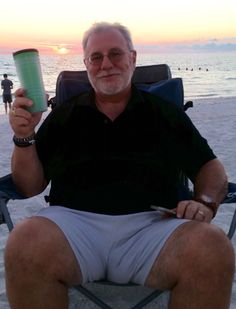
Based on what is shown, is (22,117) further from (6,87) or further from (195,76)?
(195,76)

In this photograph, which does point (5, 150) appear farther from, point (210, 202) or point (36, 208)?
point (210, 202)

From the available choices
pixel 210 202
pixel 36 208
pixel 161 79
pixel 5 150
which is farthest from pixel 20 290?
pixel 5 150

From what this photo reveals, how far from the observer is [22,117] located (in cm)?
207

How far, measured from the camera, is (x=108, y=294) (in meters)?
2.80

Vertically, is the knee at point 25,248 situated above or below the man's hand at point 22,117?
below

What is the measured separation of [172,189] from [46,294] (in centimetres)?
95

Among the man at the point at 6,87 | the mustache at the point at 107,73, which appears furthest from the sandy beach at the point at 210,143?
the man at the point at 6,87

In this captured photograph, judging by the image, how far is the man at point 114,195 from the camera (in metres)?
1.79

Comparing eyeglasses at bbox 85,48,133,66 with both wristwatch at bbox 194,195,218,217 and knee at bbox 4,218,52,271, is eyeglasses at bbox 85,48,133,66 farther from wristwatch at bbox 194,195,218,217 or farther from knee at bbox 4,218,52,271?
knee at bbox 4,218,52,271

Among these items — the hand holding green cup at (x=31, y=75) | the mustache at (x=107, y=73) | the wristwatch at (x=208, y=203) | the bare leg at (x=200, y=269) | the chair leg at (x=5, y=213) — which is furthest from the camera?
the mustache at (x=107, y=73)

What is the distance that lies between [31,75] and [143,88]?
4.69ft

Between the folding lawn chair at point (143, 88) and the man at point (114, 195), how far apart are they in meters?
0.09

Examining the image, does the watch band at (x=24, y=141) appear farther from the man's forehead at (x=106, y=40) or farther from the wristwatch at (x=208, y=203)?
the wristwatch at (x=208, y=203)

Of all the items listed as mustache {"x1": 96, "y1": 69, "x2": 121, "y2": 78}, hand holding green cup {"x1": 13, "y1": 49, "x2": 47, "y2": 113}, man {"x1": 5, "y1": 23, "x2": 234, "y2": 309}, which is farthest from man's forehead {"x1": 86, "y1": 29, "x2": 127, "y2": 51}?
hand holding green cup {"x1": 13, "y1": 49, "x2": 47, "y2": 113}
